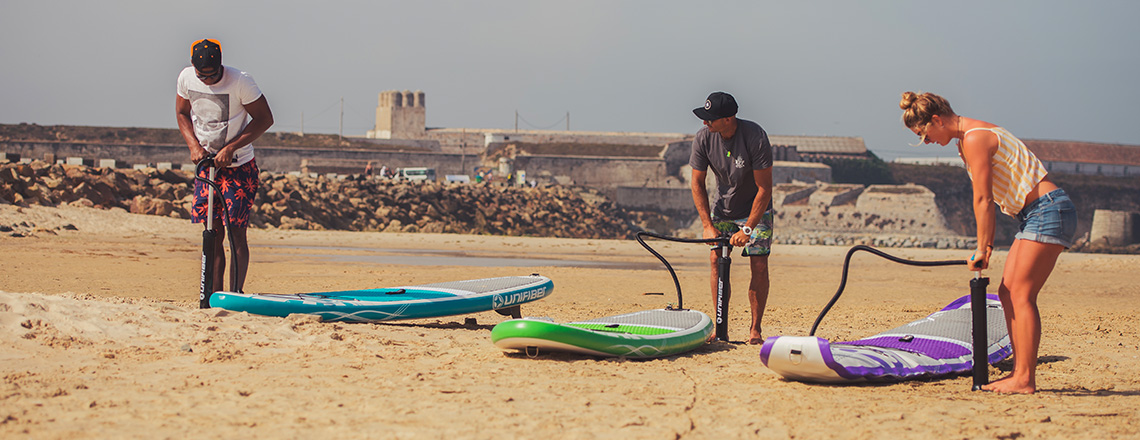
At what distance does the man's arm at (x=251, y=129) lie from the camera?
524 cm

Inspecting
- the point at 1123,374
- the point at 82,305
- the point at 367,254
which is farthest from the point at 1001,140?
the point at 367,254

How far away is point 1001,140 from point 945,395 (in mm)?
1091

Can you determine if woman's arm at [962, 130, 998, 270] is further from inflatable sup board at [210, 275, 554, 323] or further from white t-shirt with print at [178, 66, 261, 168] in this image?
white t-shirt with print at [178, 66, 261, 168]

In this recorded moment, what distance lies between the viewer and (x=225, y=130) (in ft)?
17.6

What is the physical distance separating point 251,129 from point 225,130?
0.15 metres

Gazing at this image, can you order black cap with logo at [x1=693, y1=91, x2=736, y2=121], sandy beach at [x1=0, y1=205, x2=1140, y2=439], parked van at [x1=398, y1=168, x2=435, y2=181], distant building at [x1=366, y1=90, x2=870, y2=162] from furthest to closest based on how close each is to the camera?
distant building at [x1=366, y1=90, x2=870, y2=162] < parked van at [x1=398, y1=168, x2=435, y2=181] < black cap with logo at [x1=693, y1=91, x2=736, y2=121] < sandy beach at [x1=0, y1=205, x2=1140, y2=439]

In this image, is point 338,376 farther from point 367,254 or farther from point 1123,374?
point 367,254

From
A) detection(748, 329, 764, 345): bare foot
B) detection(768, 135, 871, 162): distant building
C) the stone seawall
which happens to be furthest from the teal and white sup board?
detection(768, 135, 871, 162): distant building

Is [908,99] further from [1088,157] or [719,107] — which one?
[1088,157]

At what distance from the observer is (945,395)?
12.5ft

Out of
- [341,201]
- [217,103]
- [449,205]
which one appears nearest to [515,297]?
[217,103]

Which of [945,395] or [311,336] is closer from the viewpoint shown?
[945,395]

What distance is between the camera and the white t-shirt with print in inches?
210

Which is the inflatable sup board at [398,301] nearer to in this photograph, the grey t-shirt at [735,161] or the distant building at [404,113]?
the grey t-shirt at [735,161]
